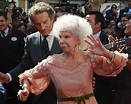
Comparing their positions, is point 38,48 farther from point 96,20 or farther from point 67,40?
point 96,20

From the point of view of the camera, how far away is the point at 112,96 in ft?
14.5

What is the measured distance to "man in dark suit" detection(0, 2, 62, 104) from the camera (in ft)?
11.9

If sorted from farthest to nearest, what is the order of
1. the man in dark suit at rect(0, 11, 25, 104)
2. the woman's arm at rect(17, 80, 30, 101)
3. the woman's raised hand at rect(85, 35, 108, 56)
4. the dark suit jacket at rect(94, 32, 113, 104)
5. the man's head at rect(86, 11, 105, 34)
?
the man in dark suit at rect(0, 11, 25, 104)
the man's head at rect(86, 11, 105, 34)
the dark suit jacket at rect(94, 32, 113, 104)
the woman's raised hand at rect(85, 35, 108, 56)
the woman's arm at rect(17, 80, 30, 101)

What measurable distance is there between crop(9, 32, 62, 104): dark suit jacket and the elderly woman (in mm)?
590

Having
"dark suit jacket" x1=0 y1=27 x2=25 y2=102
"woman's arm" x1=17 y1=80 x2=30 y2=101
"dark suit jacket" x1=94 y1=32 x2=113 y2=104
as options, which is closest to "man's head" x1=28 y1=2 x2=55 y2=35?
"woman's arm" x1=17 y1=80 x2=30 y2=101

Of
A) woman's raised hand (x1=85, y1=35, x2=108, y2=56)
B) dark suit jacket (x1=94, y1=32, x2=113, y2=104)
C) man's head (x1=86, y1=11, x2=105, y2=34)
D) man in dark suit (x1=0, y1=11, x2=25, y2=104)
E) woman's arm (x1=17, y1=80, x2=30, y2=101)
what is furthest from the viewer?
man in dark suit (x1=0, y1=11, x2=25, y2=104)

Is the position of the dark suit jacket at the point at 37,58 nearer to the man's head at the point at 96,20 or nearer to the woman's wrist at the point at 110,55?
the woman's wrist at the point at 110,55

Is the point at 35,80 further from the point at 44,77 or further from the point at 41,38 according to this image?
the point at 41,38

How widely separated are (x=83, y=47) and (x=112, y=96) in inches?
61.9

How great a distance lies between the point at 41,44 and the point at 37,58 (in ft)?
0.51

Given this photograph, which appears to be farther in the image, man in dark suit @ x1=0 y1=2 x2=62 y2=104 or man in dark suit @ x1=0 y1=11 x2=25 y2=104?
→ man in dark suit @ x1=0 y1=11 x2=25 y2=104

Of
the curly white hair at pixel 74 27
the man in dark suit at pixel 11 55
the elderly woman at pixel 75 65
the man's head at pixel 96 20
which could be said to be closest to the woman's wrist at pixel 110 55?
the elderly woman at pixel 75 65

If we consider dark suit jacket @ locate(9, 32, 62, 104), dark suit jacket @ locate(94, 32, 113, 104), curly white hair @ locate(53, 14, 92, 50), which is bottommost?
dark suit jacket @ locate(94, 32, 113, 104)

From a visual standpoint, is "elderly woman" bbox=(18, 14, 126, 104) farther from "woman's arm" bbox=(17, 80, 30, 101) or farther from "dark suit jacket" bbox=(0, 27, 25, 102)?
"dark suit jacket" bbox=(0, 27, 25, 102)
